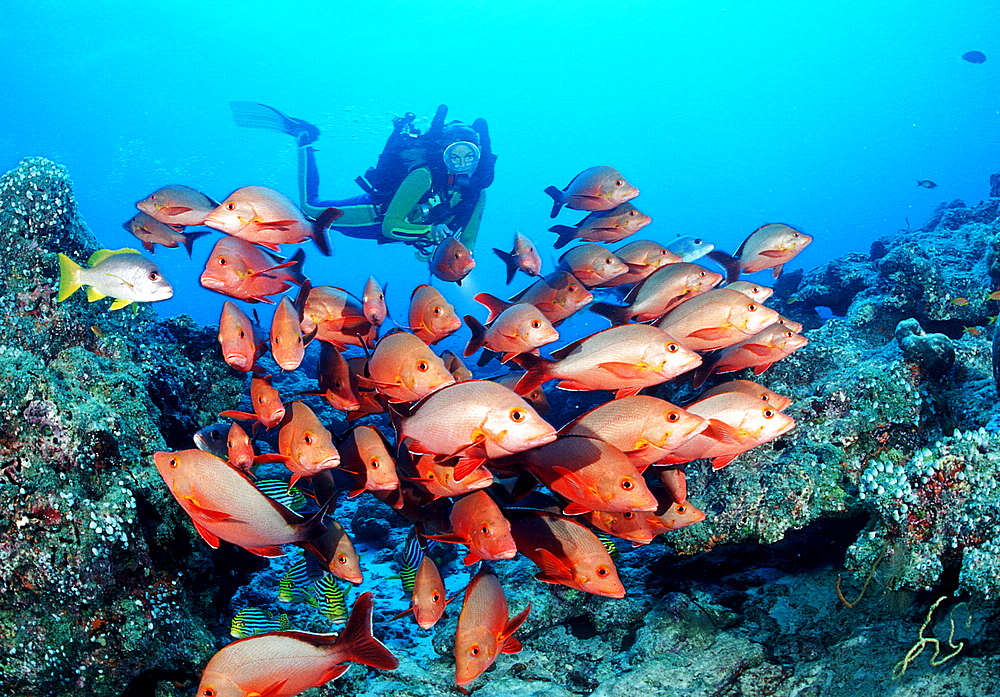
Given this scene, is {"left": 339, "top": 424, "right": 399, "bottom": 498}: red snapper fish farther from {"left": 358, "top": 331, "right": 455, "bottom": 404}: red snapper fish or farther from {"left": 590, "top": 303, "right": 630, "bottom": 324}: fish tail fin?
{"left": 590, "top": 303, "right": 630, "bottom": 324}: fish tail fin

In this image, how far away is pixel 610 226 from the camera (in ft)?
12.8

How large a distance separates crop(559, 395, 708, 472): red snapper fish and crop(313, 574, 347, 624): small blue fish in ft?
7.71

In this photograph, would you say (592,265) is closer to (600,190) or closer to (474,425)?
(600,190)

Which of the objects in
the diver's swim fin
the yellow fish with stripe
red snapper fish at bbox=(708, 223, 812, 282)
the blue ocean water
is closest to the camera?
the yellow fish with stripe

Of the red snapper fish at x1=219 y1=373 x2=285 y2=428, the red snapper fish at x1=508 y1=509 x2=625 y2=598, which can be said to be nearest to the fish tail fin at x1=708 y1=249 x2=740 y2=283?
the red snapper fish at x1=508 y1=509 x2=625 y2=598

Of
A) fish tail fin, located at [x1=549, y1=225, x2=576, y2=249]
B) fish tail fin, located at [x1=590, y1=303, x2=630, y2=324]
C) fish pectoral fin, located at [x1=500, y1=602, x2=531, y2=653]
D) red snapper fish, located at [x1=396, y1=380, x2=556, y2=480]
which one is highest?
fish tail fin, located at [x1=549, y1=225, x2=576, y2=249]

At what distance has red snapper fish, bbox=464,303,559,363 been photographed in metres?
2.55

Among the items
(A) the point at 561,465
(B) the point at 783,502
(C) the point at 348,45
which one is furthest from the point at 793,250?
(C) the point at 348,45

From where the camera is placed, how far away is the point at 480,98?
95125mm

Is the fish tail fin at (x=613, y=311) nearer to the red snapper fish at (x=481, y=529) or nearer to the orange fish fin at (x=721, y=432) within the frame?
the orange fish fin at (x=721, y=432)

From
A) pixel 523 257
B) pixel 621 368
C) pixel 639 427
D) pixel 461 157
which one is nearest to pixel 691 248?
pixel 523 257

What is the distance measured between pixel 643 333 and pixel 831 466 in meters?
2.05

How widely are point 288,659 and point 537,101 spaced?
111 meters

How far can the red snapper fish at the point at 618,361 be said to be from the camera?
7.04ft
